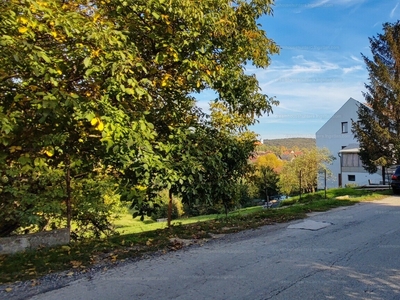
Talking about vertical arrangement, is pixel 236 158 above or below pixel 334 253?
above

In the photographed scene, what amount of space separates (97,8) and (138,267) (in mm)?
4640

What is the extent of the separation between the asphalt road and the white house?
33438 mm

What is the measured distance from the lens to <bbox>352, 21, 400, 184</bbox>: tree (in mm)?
18375

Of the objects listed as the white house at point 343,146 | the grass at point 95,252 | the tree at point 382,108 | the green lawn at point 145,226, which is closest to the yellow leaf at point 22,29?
the grass at point 95,252

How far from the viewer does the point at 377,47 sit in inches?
758

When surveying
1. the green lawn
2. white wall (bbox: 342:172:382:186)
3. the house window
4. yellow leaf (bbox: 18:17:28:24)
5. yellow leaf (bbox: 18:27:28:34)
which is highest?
the house window

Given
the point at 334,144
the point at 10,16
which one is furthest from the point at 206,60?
the point at 334,144

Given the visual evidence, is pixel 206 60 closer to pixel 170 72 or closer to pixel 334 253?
pixel 170 72

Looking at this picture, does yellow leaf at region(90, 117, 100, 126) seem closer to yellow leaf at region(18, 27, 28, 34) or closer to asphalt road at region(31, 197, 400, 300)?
yellow leaf at region(18, 27, 28, 34)

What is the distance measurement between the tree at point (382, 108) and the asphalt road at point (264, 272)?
1398cm

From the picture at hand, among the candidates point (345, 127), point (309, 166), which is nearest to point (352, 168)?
point (345, 127)

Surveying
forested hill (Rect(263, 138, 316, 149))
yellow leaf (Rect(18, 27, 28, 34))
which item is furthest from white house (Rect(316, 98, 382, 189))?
yellow leaf (Rect(18, 27, 28, 34))

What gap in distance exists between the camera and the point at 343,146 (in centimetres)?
4175

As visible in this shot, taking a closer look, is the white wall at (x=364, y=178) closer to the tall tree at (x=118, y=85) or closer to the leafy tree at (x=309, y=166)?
the leafy tree at (x=309, y=166)
